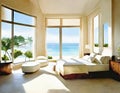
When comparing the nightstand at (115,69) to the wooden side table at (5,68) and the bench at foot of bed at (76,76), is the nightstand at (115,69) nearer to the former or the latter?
the bench at foot of bed at (76,76)

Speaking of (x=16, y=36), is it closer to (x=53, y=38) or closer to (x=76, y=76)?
(x=76, y=76)

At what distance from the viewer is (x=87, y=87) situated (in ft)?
14.5

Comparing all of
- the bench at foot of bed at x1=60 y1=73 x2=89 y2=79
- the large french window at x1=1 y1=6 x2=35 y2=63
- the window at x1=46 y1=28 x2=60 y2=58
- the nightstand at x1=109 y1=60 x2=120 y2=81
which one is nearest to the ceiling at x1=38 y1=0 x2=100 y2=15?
the large french window at x1=1 y1=6 x2=35 y2=63

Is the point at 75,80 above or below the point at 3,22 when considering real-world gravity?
below

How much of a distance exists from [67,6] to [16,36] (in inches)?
143

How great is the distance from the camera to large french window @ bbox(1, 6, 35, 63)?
7223 mm

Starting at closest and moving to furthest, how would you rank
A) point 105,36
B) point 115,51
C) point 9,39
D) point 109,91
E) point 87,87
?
point 109,91 < point 87,87 < point 115,51 < point 105,36 < point 9,39

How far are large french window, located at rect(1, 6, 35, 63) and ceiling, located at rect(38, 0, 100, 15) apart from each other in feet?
3.72

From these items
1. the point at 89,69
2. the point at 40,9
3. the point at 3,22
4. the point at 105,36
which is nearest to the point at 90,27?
the point at 105,36

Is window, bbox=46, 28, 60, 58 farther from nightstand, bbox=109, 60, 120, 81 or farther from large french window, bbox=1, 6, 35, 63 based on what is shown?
nightstand, bbox=109, 60, 120, 81

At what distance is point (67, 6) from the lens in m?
9.50

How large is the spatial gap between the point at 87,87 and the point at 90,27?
18.4ft

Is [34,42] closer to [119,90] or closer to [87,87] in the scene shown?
[87,87]

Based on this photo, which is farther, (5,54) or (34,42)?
(34,42)
